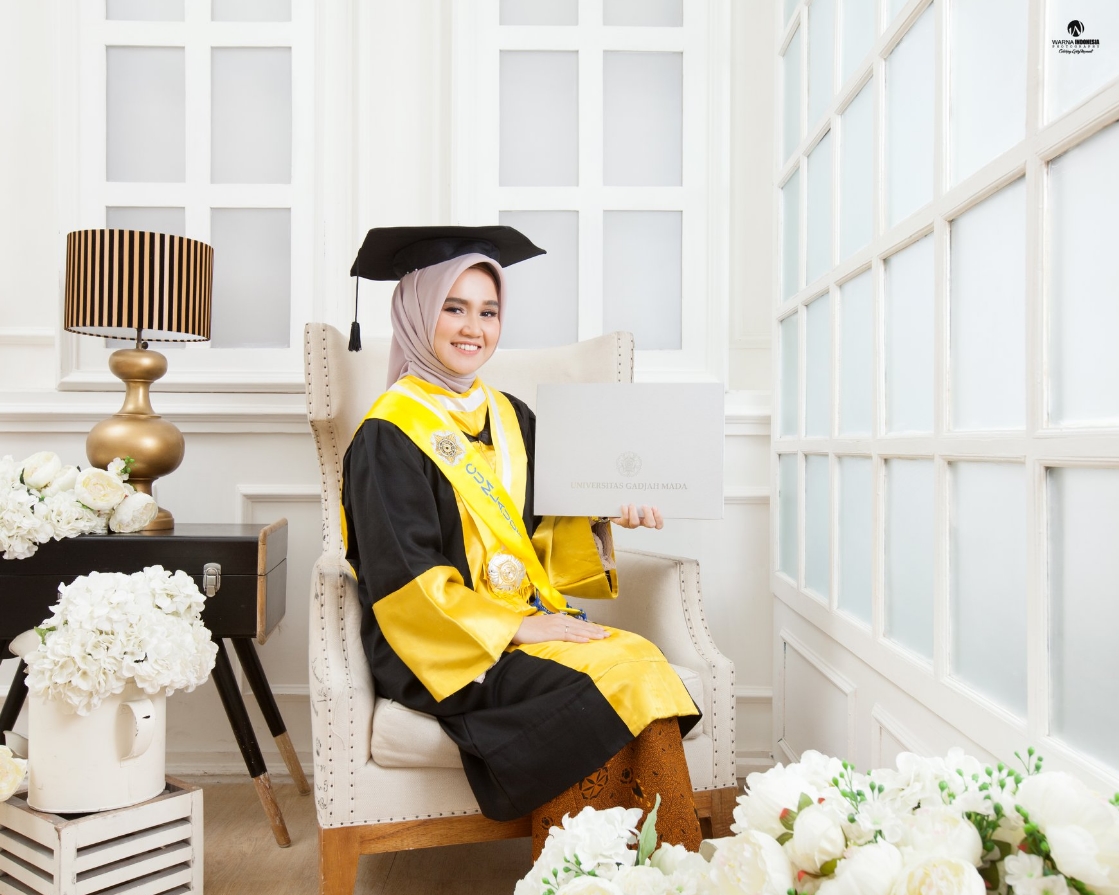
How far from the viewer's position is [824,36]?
183 cm

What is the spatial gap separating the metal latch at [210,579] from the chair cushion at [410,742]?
0.63m

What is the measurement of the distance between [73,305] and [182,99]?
835mm

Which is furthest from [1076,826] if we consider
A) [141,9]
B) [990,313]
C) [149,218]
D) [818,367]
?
[141,9]

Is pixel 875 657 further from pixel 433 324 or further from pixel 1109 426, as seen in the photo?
pixel 433 324

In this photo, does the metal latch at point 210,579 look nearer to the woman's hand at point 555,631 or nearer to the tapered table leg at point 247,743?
the tapered table leg at point 247,743

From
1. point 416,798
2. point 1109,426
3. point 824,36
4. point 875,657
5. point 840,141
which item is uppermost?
point 824,36

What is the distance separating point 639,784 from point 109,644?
2.99 feet

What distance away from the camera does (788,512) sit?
2.16 metres

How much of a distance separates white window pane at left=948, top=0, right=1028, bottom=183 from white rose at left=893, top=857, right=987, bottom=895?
0.92 metres

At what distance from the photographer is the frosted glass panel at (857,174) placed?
155 cm

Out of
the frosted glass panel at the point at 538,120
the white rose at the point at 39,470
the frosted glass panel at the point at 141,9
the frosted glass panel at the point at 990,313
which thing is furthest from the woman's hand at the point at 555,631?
the frosted glass panel at the point at 141,9

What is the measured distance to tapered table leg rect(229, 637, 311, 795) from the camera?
1985 millimetres

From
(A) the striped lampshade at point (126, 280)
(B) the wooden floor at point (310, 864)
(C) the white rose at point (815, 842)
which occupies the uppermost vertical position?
(A) the striped lampshade at point (126, 280)

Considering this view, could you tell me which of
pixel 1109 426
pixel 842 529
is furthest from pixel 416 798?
pixel 1109 426
